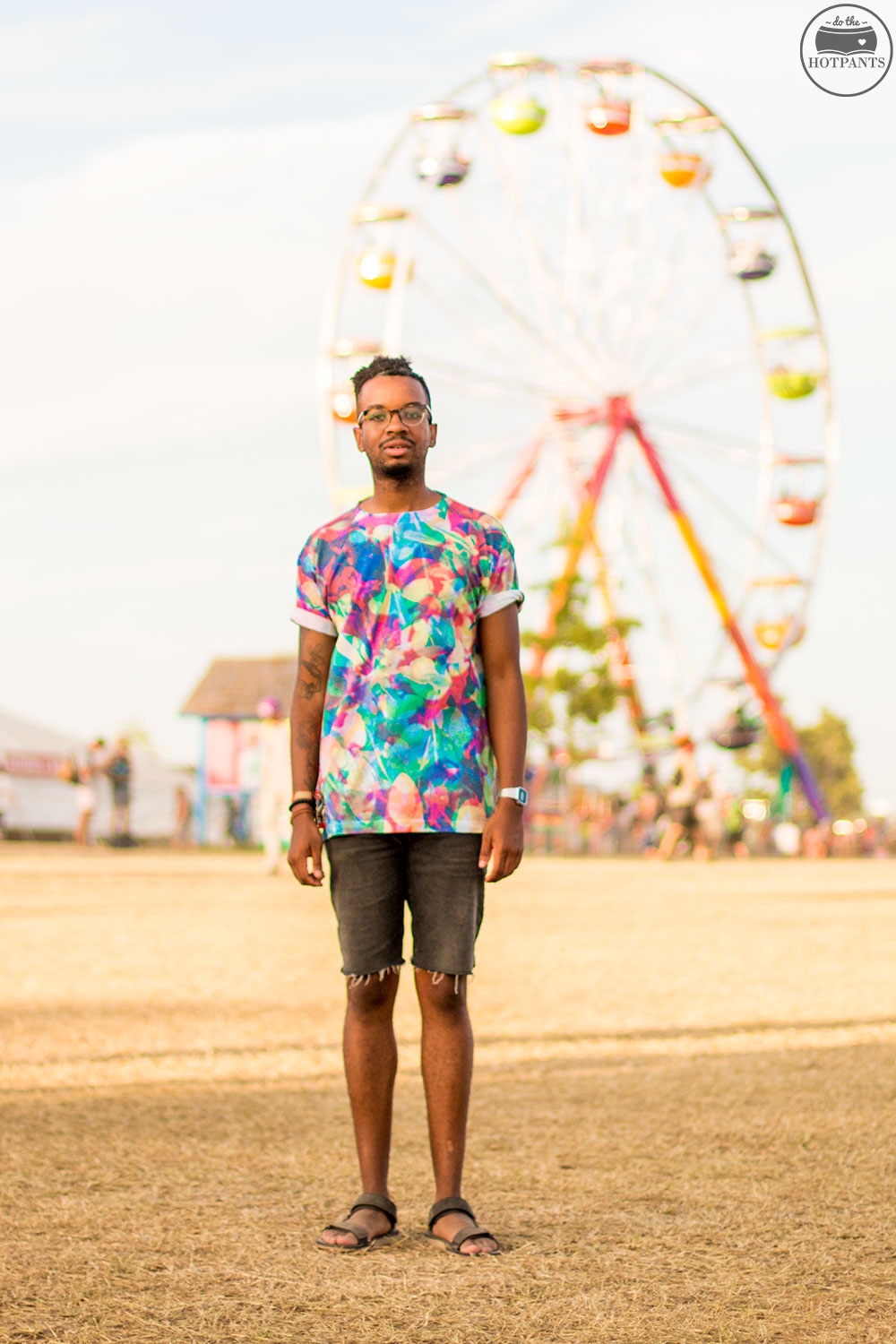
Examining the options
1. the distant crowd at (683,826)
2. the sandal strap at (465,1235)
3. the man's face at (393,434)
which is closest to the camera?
the sandal strap at (465,1235)

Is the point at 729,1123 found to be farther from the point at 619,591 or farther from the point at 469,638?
the point at 619,591

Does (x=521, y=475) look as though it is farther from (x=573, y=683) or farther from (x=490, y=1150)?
(x=490, y=1150)

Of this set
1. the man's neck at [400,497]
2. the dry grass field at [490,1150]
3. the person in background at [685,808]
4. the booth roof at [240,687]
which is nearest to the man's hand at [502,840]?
the man's neck at [400,497]

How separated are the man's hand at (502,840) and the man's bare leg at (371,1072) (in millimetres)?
322

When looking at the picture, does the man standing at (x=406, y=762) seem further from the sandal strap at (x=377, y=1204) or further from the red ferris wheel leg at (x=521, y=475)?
the red ferris wheel leg at (x=521, y=475)

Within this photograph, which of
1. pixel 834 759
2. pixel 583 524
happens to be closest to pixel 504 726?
pixel 583 524

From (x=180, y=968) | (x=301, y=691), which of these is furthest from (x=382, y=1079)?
(x=180, y=968)

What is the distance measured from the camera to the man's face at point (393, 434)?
3.50m

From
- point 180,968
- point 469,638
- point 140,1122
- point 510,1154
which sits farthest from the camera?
point 180,968

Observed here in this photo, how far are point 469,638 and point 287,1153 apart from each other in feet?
5.14

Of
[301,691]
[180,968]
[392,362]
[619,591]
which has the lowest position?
[180,968]

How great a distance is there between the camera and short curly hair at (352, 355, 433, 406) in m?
3.59

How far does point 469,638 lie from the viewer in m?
3.42

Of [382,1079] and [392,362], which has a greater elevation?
[392,362]
